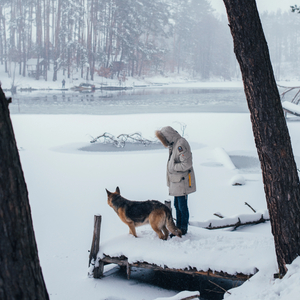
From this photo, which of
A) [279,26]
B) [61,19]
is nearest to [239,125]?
[61,19]

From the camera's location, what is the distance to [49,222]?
6.18m

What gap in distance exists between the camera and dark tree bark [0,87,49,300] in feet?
5.56

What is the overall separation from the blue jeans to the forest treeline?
46323mm

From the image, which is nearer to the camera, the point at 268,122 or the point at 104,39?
the point at 268,122

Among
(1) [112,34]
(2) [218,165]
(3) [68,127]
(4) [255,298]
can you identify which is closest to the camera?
(4) [255,298]

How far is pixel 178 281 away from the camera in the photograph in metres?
4.49

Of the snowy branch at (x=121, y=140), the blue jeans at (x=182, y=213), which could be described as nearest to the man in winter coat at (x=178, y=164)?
the blue jeans at (x=182, y=213)

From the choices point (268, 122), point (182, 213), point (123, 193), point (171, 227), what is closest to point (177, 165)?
point (182, 213)

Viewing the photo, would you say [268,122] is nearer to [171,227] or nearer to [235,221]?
[171,227]

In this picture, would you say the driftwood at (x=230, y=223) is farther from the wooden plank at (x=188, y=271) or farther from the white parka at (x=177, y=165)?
the wooden plank at (x=188, y=271)

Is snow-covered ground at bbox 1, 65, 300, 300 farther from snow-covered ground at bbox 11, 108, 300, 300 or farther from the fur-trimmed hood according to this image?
the fur-trimmed hood

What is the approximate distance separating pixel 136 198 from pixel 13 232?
5.78m

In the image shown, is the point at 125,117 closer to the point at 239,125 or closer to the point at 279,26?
the point at 239,125

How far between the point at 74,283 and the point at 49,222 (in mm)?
2057
